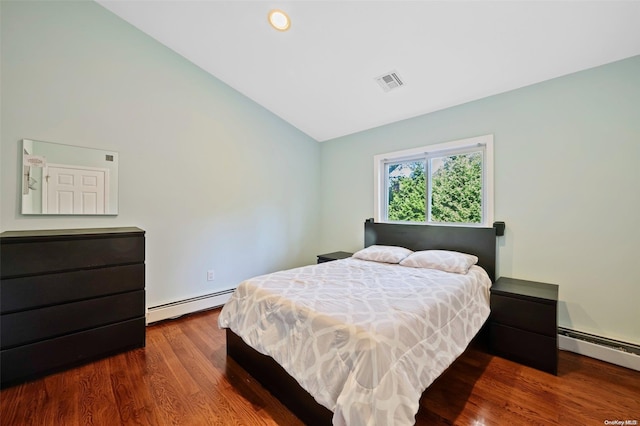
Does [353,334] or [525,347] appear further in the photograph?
[525,347]

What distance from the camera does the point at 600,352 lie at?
2061mm

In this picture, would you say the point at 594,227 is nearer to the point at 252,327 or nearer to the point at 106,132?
the point at 252,327

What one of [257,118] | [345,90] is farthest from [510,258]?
[257,118]

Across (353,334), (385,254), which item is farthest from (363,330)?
(385,254)

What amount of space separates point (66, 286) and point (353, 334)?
2.11 meters

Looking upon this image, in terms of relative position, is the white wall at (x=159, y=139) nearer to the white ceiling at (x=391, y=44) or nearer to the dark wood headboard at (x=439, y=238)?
Answer: the white ceiling at (x=391, y=44)

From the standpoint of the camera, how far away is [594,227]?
213 centimetres

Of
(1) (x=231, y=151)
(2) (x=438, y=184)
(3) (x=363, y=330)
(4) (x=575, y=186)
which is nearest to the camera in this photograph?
(3) (x=363, y=330)

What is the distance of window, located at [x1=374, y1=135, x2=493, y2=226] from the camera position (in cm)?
276

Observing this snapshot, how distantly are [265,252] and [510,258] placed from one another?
2.85 meters

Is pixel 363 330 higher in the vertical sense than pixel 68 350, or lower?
higher

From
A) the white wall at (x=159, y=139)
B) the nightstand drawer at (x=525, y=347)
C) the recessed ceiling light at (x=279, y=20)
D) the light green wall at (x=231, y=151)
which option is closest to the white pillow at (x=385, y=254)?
the light green wall at (x=231, y=151)

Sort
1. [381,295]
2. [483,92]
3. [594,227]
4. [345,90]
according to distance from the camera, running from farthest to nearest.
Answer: [345,90] < [483,92] < [594,227] < [381,295]

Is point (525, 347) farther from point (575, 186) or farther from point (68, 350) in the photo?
point (68, 350)
